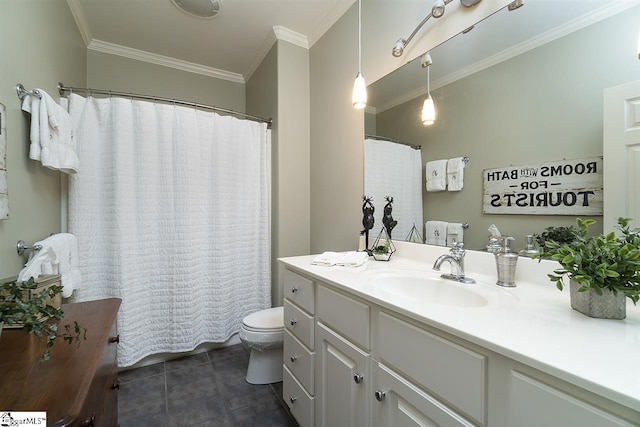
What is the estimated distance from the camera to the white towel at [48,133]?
1.24m

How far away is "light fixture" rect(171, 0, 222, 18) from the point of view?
75.4 inches

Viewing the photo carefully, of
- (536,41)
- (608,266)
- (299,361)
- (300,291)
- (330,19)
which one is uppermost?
(330,19)

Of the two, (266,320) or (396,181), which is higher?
(396,181)

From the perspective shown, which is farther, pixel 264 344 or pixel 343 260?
pixel 264 344

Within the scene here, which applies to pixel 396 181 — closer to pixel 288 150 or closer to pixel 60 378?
pixel 288 150

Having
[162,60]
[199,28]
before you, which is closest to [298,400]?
[199,28]

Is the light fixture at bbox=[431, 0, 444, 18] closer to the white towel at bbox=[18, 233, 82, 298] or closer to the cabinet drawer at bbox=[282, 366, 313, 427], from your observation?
the cabinet drawer at bbox=[282, 366, 313, 427]

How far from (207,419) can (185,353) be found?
788 mm

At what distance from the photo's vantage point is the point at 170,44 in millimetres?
2408

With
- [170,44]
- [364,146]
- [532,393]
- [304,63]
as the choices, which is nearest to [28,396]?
[532,393]

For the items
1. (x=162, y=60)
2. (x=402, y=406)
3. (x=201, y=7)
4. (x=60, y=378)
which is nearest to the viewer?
(x=60, y=378)

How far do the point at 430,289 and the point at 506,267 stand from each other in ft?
0.93

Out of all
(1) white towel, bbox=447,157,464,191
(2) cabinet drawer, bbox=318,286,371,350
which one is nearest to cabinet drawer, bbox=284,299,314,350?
(2) cabinet drawer, bbox=318,286,371,350

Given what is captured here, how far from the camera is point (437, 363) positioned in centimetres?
69
